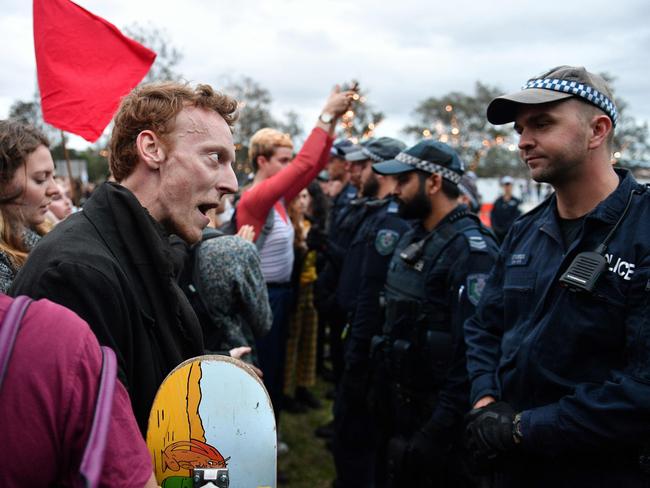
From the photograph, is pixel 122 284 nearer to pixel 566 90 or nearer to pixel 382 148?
pixel 566 90

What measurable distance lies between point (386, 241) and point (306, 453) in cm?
216

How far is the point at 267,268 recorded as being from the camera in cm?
435

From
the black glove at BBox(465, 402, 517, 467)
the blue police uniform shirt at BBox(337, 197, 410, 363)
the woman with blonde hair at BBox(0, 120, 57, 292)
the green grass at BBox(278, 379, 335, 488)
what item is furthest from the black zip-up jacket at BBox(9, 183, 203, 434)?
the green grass at BBox(278, 379, 335, 488)

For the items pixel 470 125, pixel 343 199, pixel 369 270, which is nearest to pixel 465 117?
pixel 470 125

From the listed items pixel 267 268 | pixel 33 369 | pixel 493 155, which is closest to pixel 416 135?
pixel 493 155

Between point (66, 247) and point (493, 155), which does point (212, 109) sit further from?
point (493, 155)

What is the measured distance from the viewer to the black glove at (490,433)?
6.63ft

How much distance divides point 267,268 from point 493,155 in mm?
54397

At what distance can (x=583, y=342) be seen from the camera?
1.92 m

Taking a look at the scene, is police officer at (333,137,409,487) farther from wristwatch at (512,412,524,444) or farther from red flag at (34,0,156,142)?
red flag at (34,0,156,142)

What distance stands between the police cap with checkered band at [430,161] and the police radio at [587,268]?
1586 millimetres

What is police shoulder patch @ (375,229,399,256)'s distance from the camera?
13.4 ft

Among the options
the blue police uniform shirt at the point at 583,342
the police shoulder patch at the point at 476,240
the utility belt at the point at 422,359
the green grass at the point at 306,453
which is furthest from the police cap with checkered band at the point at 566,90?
the green grass at the point at 306,453

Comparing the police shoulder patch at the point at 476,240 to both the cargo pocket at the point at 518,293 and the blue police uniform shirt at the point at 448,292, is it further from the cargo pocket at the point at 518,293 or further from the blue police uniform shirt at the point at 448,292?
the cargo pocket at the point at 518,293
